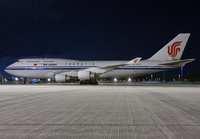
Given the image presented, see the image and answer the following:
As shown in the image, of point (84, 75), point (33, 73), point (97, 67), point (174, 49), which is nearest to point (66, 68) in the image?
point (84, 75)

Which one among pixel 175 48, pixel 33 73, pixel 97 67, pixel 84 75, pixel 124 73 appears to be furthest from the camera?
pixel 33 73

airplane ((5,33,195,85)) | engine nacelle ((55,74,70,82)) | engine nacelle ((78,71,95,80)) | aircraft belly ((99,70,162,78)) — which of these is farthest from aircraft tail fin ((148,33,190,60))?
engine nacelle ((55,74,70,82))

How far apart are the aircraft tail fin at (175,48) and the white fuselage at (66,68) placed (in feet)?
5.30

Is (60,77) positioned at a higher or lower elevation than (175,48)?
lower

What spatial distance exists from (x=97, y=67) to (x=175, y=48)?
12082mm

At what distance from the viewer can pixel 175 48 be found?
29422mm

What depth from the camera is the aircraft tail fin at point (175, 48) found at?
2928cm

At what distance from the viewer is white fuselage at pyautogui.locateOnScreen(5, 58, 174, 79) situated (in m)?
30.0

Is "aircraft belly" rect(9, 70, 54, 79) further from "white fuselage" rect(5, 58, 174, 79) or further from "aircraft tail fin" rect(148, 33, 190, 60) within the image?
"aircraft tail fin" rect(148, 33, 190, 60)

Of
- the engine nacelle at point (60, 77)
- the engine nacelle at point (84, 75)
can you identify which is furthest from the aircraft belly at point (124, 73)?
the engine nacelle at point (60, 77)

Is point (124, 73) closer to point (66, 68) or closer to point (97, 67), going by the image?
point (97, 67)

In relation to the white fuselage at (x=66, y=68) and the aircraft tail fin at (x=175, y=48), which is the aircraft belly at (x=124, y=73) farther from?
the aircraft tail fin at (x=175, y=48)

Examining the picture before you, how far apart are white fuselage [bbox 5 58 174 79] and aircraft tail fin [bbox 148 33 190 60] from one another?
1.62 m

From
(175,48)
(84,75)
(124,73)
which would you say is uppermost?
(175,48)
